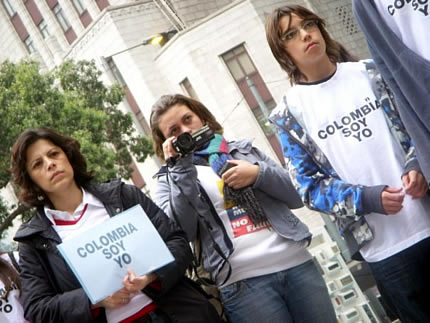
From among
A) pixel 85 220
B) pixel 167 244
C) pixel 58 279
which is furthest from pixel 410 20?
pixel 58 279

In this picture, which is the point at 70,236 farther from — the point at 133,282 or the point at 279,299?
the point at 279,299

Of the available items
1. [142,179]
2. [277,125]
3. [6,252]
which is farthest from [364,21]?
[142,179]

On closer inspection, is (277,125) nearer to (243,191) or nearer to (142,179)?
(243,191)

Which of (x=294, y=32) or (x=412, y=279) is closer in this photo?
(x=412, y=279)

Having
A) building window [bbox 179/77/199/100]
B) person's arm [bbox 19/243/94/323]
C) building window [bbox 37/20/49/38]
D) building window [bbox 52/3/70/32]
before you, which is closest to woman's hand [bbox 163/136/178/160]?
person's arm [bbox 19/243/94/323]

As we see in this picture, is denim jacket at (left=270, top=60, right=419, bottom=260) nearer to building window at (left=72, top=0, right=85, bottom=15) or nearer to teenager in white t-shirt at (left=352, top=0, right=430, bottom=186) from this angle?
teenager in white t-shirt at (left=352, top=0, right=430, bottom=186)

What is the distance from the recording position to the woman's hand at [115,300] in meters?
2.08

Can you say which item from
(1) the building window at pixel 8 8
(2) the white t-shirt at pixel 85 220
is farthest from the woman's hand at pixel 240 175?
(1) the building window at pixel 8 8

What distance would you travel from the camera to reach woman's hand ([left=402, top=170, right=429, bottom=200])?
1.93m

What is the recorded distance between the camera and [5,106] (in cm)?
1298

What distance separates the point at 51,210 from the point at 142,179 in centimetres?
2034

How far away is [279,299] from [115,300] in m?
0.75

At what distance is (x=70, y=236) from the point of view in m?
2.28

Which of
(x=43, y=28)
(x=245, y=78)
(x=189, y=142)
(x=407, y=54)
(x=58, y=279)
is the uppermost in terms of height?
(x=43, y=28)
